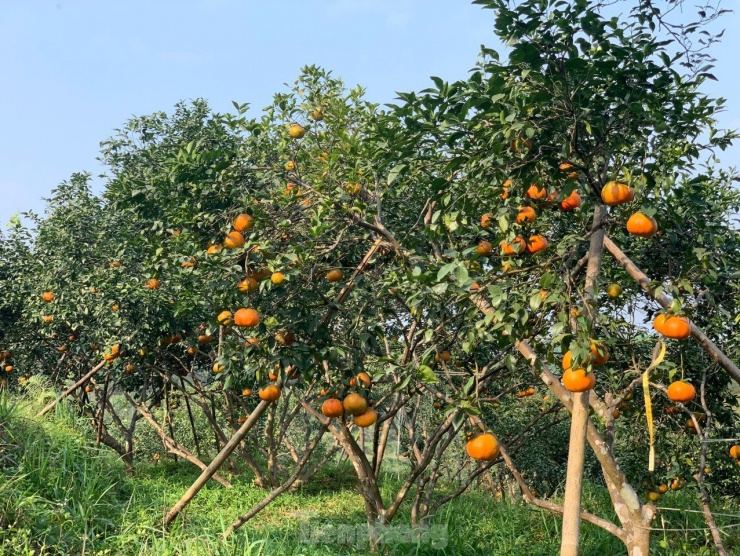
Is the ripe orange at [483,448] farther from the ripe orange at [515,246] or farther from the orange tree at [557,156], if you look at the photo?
the ripe orange at [515,246]

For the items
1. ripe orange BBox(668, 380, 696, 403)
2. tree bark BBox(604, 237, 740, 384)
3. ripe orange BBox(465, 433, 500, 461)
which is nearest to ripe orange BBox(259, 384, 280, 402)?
ripe orange BBox(465, 433, 500, 461)

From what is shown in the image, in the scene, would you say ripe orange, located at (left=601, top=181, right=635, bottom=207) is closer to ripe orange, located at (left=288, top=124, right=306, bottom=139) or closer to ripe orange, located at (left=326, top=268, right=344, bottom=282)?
ripe orange, located at (left=326, top=268, right=344, bottom=282)

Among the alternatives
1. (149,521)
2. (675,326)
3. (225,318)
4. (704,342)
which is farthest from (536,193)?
(149,521)

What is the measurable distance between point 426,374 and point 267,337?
1.20 meters

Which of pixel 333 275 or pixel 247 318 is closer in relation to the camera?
pixel 247 318

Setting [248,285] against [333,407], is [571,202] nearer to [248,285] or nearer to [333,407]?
[333,407]

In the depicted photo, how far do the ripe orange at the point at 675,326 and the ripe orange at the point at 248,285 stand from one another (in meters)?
2.31

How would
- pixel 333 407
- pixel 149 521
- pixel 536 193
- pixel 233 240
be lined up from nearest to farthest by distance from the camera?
A: 1. pixel 536 193
2. pixel 333 407
3. pixel 233 240
4. pixel 149 521

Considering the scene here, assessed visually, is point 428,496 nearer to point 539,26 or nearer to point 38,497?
point 38,497

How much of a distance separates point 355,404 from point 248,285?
3.21ft

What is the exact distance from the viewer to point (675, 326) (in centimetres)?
305

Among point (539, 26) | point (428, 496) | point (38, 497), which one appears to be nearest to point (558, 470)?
point (428, 496)

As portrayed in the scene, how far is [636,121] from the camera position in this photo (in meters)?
3.20

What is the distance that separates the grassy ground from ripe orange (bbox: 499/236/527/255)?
2634mm
